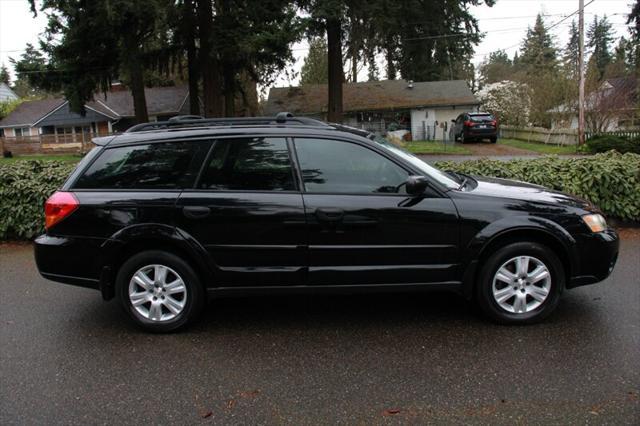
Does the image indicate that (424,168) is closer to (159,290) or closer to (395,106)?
(159,290)

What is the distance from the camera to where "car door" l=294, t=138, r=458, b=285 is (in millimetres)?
4004

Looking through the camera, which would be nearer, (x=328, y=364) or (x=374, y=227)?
(x=328, y=364)

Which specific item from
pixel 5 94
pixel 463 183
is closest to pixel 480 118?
pixel 463 183

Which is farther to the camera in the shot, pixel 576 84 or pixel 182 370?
pixel 576 84

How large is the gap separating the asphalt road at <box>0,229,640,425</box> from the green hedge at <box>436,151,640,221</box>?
2735 millimetres

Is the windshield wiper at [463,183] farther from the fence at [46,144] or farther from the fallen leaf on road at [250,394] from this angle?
the fence at [46,144]

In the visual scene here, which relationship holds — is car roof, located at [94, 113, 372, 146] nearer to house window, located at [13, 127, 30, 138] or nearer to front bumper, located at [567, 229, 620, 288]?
front bumper, located at [567, 229, 620, 288]

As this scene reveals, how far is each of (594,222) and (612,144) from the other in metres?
18.5

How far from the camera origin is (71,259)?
4.18 metres

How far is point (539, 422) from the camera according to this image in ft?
9.42

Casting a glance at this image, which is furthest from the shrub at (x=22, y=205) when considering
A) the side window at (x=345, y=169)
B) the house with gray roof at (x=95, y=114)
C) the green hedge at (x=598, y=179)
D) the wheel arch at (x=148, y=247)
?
the house with gray roof at (x=95, y=114)

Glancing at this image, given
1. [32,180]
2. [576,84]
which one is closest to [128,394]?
[32,180]

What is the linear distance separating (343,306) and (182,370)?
168 centimetres

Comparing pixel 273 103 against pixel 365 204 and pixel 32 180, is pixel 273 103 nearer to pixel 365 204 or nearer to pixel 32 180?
pixel 32 180
